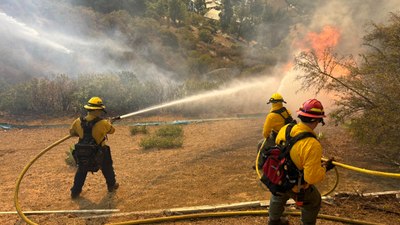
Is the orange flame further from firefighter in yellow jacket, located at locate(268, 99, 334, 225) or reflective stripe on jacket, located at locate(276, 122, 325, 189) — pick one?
reflective stripe on jacket, located at locate(276, 122, 325, 189)

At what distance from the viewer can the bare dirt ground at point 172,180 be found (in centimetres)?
565

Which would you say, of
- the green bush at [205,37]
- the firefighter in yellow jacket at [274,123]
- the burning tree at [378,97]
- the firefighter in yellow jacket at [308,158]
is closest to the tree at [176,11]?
the green bush at [205,37]

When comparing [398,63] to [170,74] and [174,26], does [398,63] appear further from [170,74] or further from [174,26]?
[174,26]

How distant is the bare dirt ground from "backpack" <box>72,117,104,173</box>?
71 centimetres

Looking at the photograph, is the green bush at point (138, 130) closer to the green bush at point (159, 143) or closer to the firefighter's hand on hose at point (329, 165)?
the green bush at point (159, 143)

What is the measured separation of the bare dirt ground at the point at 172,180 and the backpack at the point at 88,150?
0.71 meters

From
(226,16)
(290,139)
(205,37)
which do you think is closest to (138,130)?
(290,139)

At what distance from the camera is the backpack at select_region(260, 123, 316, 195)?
4.04 meters

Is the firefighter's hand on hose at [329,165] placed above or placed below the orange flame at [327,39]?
below

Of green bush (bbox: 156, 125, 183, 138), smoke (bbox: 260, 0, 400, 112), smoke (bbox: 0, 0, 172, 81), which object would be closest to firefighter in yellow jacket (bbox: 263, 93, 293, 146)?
green bush (bbox: 156, 125, 183, 138)

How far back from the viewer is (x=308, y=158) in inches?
150

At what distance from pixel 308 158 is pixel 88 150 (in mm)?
4031

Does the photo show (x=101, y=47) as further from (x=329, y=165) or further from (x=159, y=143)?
(x=329, y=165)

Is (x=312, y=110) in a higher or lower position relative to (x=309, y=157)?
higher
